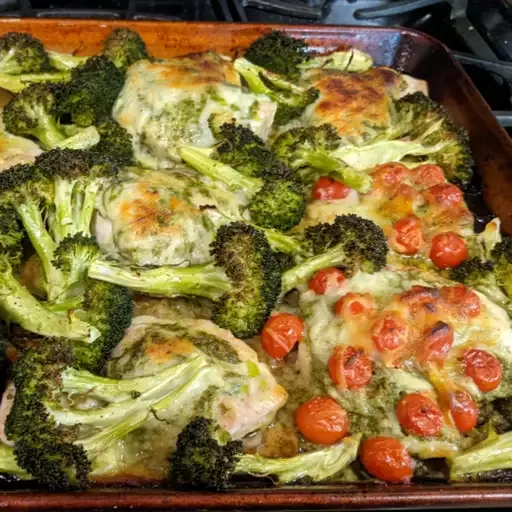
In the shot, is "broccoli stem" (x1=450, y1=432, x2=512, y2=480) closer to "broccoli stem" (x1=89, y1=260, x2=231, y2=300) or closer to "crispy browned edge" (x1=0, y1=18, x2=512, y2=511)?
"crispy browned edge" (x1=0, y1=18, x2=512, y2=511)

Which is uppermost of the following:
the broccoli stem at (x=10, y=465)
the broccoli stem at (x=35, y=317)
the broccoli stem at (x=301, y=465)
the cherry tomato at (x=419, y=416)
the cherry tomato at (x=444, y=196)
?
the cherry tomato at (x=444, y=196)

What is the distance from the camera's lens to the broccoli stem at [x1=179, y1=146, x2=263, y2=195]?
2.68 meters

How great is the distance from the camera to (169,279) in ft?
7.54

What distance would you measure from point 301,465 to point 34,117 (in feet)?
5.89

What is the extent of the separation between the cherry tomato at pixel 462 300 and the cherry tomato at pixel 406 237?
0.31 meters

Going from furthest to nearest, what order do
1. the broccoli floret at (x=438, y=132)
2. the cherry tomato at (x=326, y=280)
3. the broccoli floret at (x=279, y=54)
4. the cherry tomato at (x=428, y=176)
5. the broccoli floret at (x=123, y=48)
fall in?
the broccoli floret at (x=279, y=54), the broccoli floret at (x=123, y=48), the broccoli floret at (x=438, y=132), the cherry tomato at (x=428, y=176), the cherry tomato at (x=326, y=280)

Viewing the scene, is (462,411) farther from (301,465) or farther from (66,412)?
(66,412)

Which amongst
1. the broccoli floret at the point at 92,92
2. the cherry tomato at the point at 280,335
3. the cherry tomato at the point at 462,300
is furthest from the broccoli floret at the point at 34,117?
the cherry tomato at the point at 462,300

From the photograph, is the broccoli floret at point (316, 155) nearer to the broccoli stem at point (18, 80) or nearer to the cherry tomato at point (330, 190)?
the cherry tomato at point (330, 190)

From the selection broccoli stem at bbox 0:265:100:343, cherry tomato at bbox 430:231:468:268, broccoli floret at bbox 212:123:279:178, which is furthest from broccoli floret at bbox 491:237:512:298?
broccoli stem at bbox 0:265:100:343

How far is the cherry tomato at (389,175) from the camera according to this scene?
2.80 m

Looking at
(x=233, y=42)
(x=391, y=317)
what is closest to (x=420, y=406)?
(x=391, y=317)

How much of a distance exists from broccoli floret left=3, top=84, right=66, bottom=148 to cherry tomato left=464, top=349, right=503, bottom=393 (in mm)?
1847

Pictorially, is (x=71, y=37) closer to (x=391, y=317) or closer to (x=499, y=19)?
(x=391, y=317)
